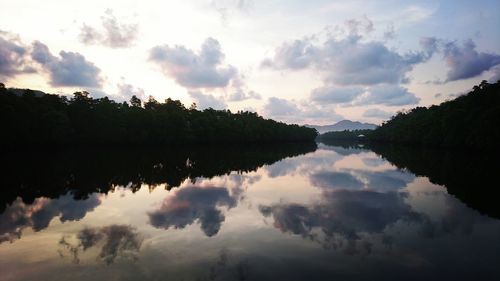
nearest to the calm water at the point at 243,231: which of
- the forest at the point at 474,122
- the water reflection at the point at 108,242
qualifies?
the water reflection at the point at 108,242

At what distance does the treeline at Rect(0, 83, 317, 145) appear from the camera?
7219 centimetres

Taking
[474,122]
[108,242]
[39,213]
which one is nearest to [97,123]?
[39,213]

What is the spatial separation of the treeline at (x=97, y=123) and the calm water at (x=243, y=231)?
4634cm

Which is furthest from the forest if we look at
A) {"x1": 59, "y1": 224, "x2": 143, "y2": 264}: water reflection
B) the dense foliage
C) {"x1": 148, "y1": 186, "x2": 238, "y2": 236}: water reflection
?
{"x1": 59, "y1": 224, "x2": 143, "y2": 264}: water reflection

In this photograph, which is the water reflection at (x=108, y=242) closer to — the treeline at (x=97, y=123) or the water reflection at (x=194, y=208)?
the water reflection at (x=194, y=208)

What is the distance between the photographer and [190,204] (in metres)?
25.5

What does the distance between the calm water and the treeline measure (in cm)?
4634

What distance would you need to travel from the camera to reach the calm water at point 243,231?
510 inches

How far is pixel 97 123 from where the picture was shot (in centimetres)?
9756

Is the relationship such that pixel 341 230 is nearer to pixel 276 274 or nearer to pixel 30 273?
pixel 276 274

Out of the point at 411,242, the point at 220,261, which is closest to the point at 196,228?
the point at 220,261

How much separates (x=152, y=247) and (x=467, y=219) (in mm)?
18065

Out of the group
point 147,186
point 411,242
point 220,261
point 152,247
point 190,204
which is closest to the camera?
point 220,261

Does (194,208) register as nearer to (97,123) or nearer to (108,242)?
(108,242)
